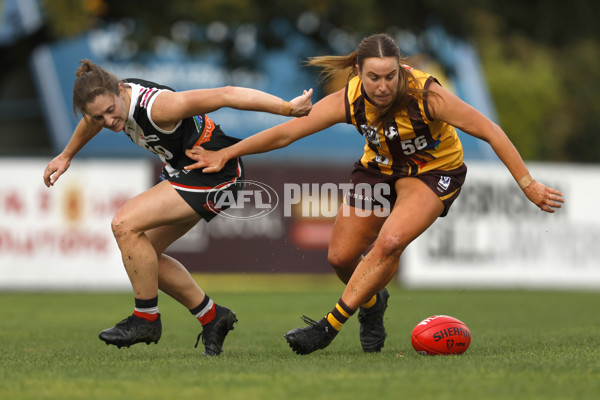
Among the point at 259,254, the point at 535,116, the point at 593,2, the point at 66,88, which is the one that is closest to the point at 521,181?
the point at 259,254

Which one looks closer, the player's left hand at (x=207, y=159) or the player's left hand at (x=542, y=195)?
the player's left hand at (x=542, y=195)

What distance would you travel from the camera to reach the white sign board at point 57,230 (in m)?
13.3

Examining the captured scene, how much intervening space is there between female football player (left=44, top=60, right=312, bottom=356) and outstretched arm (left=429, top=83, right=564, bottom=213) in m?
0.77

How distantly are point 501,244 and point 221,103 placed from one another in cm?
982

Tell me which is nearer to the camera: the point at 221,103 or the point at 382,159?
the point at 221,103

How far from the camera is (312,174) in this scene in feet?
48.2

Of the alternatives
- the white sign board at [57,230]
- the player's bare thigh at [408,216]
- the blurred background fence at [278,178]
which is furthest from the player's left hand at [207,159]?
the white sign board at [57,230]

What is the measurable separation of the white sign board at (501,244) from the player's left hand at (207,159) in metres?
8.88

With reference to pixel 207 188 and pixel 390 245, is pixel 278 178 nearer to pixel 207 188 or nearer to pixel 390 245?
pixel 207 188

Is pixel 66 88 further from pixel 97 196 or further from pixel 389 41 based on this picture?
pixel 389 41

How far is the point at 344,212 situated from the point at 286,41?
1096cm

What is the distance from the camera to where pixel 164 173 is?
6.18m

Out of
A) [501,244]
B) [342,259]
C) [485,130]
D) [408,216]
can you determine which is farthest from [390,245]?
[501,244]

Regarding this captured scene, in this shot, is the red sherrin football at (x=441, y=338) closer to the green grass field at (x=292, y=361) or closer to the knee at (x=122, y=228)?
the green grass field at (x=292, y=361)
